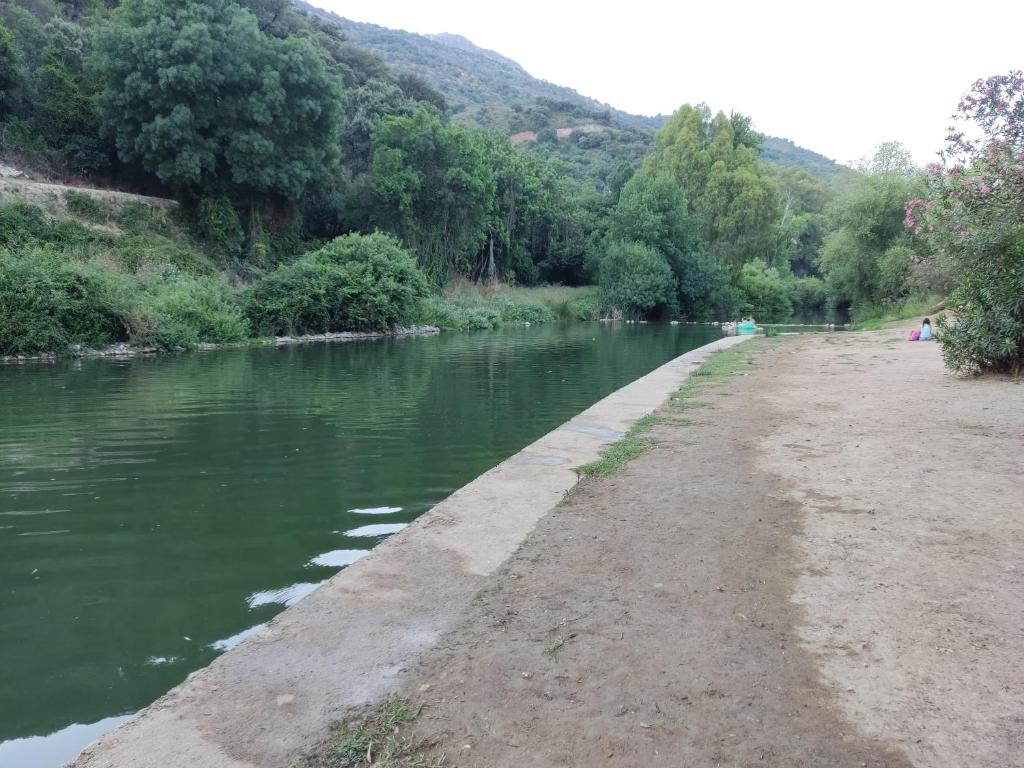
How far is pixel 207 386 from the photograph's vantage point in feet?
49.2

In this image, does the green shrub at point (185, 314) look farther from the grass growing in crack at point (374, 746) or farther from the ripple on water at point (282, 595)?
the grass growing in crack at point (374, 746)

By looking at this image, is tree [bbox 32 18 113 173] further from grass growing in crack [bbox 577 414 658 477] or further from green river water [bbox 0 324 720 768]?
grass growing in crack [bbox 577 414 658 477]

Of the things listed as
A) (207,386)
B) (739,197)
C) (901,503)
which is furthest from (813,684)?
(739,197)

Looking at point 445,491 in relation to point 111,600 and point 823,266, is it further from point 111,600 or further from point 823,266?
point 823,266

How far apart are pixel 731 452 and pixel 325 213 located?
4169cm

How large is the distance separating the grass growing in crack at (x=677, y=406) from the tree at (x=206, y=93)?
24.7 meters

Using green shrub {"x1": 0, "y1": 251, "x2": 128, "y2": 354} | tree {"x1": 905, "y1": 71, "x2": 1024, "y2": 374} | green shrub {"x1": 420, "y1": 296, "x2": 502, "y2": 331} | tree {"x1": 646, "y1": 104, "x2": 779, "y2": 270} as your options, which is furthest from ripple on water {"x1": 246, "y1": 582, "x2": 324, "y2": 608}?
tree {"x1": 646, "y1": 104, "x2": 779, "y2": 270}

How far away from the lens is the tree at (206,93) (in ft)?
105

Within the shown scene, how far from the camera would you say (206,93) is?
33.3 metres

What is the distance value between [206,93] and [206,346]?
15.4m

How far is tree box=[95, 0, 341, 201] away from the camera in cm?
3203

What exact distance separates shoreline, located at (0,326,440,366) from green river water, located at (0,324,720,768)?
159 inches

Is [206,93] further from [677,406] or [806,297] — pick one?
[806,297]

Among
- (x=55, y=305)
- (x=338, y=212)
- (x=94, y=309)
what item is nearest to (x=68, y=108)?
(x=338, y=212)
